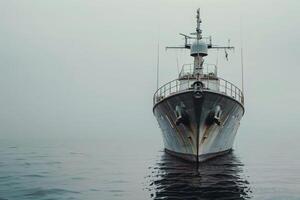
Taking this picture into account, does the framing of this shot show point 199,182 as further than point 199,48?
No

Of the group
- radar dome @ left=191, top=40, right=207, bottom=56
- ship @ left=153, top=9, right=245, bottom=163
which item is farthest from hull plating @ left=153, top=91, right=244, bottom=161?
radar dome @ left=191, top=40, right=207, bottom=56

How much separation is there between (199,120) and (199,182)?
217 inches

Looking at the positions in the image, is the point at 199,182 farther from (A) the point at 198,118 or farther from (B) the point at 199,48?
(B) the point at 199,48

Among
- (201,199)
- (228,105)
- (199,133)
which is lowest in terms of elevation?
(201,199)

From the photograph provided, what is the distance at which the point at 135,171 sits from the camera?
935 inches

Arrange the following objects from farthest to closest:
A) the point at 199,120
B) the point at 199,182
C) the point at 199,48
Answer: the point at 199,48
the point at 199,120
the point at 199,182

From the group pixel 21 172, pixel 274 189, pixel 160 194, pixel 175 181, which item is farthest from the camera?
pixel 21 172

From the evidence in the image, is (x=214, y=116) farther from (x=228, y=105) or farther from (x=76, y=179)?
(x=76, y=179)

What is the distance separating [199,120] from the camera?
22734mm

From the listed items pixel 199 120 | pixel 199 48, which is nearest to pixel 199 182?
pixel 199 120

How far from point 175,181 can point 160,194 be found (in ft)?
10.9

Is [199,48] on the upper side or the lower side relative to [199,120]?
upper

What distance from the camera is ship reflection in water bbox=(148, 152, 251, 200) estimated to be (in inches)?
593

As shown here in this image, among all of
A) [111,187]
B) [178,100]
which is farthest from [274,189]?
[178,100]
